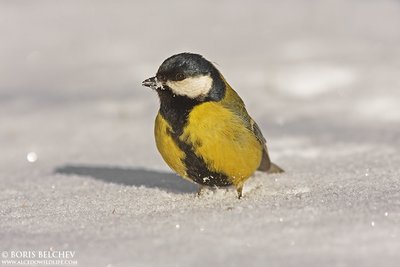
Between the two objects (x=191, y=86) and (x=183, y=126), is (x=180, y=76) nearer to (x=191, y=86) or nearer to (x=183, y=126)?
(x=191, y=86)

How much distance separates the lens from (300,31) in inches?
361

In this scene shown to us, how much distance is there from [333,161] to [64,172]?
2169 millimetres

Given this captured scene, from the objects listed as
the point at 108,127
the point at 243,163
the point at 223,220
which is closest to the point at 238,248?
the point at 223,220

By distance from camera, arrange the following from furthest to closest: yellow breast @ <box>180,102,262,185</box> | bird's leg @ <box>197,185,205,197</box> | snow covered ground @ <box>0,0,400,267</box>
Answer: bird's leg @ <box>197,185,205,197</box>, yellow breast @ <box>180,102,262,185</box>, snow covered ground @ <box>0,0,400,267</box>

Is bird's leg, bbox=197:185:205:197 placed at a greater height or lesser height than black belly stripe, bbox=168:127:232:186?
lesser

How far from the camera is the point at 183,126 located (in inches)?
161

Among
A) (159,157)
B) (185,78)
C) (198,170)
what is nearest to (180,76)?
(185,78)

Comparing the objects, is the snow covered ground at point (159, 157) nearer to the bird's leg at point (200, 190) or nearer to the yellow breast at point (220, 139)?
the bird's leg at point (200, 190)

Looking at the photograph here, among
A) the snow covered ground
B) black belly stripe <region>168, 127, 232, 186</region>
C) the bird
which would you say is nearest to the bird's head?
the bird

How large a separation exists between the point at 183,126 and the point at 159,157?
6.82ft

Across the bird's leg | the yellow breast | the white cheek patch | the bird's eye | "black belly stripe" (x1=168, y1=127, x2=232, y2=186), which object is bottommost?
the bird's leg

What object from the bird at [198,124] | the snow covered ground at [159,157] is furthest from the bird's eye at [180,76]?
the snow covered ground at [159,157]

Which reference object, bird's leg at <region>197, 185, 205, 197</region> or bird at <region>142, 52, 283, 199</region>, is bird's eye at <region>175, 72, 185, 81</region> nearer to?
bird at <region>142, 52, 283, 199</region>

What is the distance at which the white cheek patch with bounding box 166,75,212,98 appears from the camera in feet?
13.6
